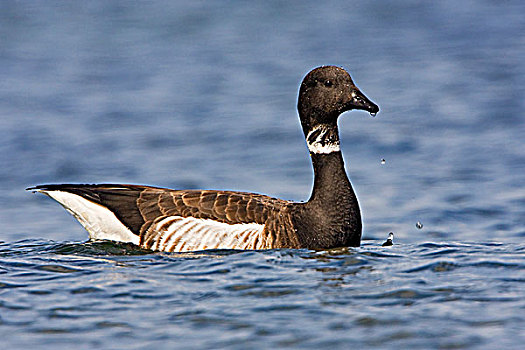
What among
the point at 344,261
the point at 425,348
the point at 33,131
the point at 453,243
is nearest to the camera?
the point at 425,348

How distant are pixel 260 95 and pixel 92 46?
199 inches

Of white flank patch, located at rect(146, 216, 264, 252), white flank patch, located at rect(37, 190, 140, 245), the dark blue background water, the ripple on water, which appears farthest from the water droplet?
white flank patch, located at rect(37, 190, 140, 245)

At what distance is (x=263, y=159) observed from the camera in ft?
48.9

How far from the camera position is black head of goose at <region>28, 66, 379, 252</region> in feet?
33.5

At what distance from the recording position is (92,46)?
20641 mm

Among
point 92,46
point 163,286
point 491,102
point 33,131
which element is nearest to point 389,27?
point 491,102

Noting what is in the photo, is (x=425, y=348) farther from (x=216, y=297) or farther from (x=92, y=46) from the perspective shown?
(x=92, y=46)

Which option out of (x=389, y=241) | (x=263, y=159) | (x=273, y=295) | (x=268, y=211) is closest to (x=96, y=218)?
(x=268, y=211)

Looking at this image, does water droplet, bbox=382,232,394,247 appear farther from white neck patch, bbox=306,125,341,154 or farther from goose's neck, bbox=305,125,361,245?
white neck patch, bbox=306,125,341,154

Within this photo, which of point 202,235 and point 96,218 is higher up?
point 96,218

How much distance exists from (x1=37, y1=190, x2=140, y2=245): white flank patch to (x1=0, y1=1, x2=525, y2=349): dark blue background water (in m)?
0.21

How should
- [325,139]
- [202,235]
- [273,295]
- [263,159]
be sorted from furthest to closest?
[263,159] → [325,139] → [202,235] → [273,295]

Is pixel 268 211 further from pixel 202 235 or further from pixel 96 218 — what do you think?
pixel 96 218

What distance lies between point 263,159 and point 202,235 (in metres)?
4.78
